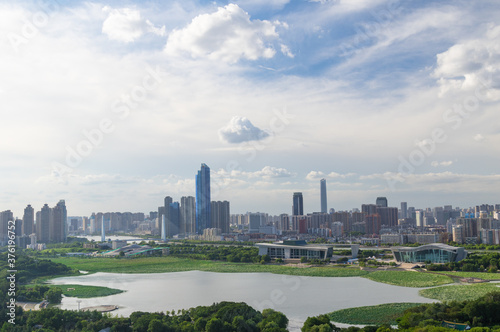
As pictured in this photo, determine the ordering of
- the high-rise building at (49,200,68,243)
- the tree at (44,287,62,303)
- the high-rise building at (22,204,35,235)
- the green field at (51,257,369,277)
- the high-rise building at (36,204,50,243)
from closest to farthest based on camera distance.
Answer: the tree at (44,287,62,303), the green field at (51,257,369,277), the high-rise building at (22,204,35,235), the high-rise building at (36,204,50,243), the high-rise building at (49,200,68,243)

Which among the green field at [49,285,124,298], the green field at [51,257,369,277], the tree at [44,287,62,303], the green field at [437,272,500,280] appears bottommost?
the green field at [51,257,369,277]

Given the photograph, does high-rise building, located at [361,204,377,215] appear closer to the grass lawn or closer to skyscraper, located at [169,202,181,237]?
skyscraper, located at [169,202,181,237]

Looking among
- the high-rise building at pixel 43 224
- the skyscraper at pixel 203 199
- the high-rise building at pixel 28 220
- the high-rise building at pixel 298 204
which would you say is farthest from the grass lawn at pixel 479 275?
the high-rise building at pixel 298 204

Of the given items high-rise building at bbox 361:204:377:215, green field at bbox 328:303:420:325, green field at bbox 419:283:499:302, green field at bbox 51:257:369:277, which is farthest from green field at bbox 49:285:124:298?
high-rise building at bbox 361:204:377:215

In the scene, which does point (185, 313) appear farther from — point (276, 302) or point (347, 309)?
point (347, 309)

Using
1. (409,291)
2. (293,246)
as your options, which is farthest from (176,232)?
(409,291)

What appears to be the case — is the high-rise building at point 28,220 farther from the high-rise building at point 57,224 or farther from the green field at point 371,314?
the green field at point 371,314

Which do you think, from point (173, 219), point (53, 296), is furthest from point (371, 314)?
point (173, 219)

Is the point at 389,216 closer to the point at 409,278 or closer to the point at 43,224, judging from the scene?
the point at 409,278
